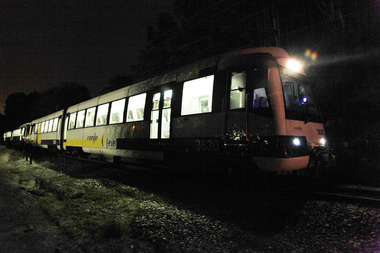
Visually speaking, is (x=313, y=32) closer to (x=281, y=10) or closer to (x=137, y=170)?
(x=281, y=10)

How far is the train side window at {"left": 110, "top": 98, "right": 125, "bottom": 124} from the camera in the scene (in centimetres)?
977

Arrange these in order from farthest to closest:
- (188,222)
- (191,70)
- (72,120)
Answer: (72,120), (191,70), (188,222)

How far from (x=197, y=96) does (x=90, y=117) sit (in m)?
8.00

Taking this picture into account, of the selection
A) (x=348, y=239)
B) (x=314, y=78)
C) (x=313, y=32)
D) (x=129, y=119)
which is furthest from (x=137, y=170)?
(x=313, y=32)

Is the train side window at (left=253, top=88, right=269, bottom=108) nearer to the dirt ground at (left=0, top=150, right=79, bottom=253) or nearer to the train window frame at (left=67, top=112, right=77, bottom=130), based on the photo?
the dirt ground at (left=0, top=150, right=79, bottom=253)

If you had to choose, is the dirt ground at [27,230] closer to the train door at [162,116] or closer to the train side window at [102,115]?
the train door at [162,116]

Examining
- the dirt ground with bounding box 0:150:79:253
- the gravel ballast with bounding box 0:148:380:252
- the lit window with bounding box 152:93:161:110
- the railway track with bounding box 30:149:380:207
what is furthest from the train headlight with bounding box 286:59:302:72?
the dirt ground with bounding box 0:150:79:253

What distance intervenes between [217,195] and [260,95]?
2.53 metres

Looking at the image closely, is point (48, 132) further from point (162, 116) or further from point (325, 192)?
point (325, 192)

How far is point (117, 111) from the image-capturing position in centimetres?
1009

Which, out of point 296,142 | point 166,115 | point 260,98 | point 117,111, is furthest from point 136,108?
point 296,142

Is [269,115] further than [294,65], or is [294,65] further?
[294,65]

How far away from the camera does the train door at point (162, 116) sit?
748 centimetres

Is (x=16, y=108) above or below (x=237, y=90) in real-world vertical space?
above
